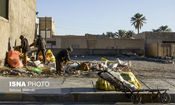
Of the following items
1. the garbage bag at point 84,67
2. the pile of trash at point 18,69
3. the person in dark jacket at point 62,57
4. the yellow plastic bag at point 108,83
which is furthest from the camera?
the garbage bag at point 84,67

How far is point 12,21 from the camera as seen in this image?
12875 millimetres

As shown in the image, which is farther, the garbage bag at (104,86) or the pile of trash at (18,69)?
the pile of trash at (18,69)

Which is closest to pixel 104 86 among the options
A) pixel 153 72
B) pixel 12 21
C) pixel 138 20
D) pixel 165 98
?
pixel 165 98

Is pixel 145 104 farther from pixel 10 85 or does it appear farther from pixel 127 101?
pixel 10 85

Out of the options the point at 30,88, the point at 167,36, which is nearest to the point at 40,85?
the point at 30,88

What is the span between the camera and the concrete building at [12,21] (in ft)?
37.9

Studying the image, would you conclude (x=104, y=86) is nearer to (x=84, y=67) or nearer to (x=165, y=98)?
(x=165, y=98)

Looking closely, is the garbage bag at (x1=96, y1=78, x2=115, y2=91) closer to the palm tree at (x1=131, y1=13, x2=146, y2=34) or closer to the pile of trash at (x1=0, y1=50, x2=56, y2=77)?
the pile of trash at (x1=0, y1=50, x2=56, y2=77)

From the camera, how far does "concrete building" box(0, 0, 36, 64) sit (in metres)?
11.6

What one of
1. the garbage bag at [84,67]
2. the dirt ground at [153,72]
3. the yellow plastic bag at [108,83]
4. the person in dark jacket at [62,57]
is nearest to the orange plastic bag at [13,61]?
the person in dark jacket at [62,57]

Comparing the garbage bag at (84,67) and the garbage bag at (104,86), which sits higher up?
the garbage bag at (84,67)

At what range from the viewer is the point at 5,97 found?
21.4ft

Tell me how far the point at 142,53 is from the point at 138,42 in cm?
199

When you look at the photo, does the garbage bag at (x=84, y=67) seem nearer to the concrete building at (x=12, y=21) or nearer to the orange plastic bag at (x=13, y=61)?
the orange plastic bag at (x=13, y=61)
